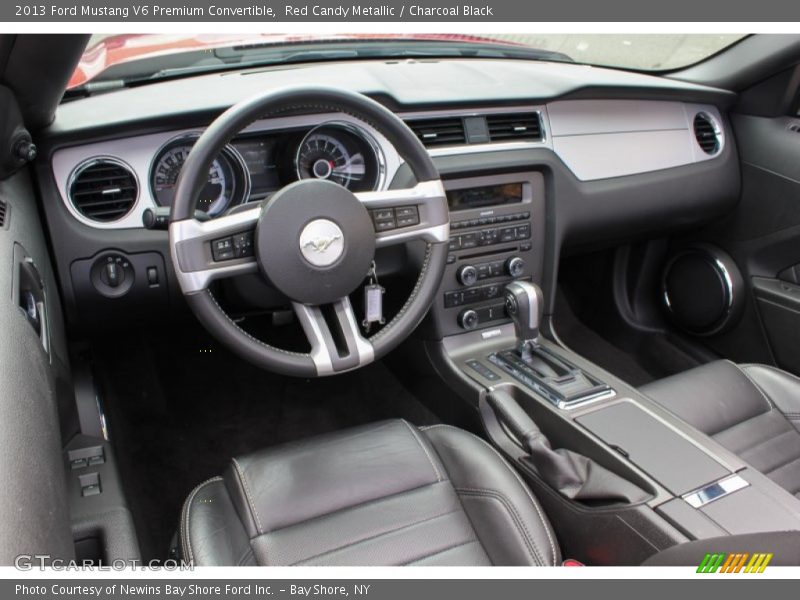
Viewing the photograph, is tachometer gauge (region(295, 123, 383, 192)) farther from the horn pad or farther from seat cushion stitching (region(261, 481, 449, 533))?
seat cushion stitching (region(261, 481, 449, 533))

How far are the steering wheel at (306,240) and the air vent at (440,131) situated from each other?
45 cm

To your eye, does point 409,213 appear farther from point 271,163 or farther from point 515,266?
point 515,266

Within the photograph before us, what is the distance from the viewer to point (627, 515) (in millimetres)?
1238

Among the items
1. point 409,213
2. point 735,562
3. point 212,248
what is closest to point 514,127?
point 409,213

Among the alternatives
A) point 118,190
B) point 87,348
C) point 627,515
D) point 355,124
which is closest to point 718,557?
point 627,515

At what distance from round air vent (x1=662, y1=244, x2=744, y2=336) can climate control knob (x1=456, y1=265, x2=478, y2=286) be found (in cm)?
97

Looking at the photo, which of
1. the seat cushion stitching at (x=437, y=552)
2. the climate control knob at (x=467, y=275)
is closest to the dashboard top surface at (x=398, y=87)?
the climate control knob at (x=467, y=275)

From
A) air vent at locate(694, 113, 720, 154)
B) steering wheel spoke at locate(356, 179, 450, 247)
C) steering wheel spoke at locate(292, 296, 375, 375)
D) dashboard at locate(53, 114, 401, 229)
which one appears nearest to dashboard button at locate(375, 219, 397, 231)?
steering wheel spoke at locate(356, 179, 450, 247)

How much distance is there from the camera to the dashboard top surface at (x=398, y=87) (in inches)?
60.5

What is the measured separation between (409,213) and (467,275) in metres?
0.54

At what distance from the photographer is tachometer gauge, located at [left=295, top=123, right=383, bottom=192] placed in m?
1.67

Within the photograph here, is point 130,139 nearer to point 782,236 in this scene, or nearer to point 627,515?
point 627,515

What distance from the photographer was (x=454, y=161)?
5.95ft

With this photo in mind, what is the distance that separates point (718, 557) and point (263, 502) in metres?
0.81
